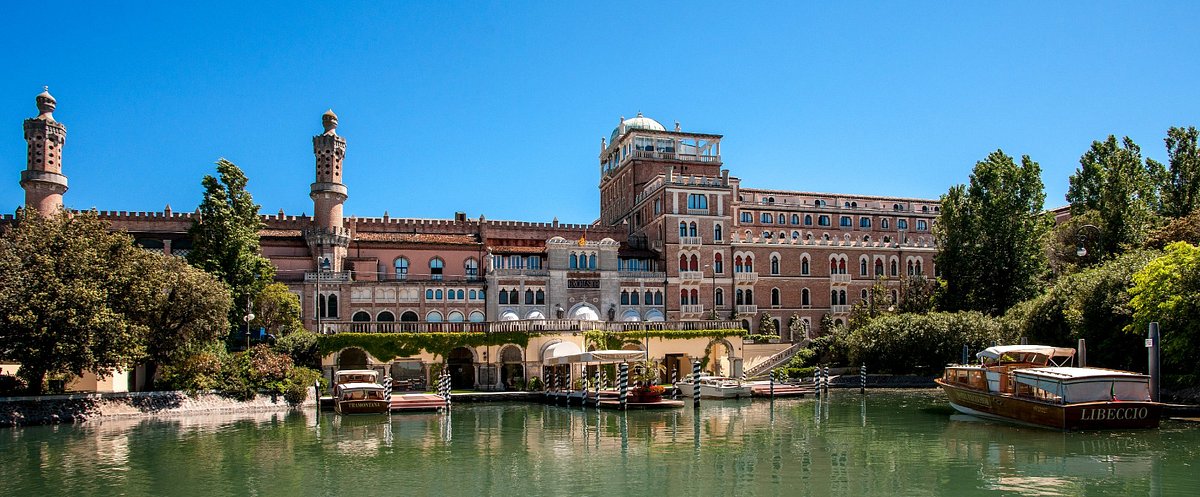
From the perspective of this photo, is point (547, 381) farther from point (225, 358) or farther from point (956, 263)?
point (956, 263)

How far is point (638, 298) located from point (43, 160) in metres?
37.6

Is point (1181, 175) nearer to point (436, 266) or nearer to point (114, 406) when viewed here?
point (436, 266)

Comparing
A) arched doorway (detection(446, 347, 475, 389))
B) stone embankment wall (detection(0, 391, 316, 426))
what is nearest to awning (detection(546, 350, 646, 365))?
arched doorway (detection(446, 347, 475, 389))

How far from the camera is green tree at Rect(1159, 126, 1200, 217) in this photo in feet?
171

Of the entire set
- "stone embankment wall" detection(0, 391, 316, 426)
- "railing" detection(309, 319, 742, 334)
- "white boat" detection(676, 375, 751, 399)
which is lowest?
"white boat" detection(676, 375, 751, 399)

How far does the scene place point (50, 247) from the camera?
123ft

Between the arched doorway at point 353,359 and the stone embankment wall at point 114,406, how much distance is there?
774 cm

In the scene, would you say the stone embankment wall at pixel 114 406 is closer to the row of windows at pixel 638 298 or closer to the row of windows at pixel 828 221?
the row of windows at pixel 638 298

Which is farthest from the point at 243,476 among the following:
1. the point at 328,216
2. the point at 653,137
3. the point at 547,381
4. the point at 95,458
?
the point at 653,137

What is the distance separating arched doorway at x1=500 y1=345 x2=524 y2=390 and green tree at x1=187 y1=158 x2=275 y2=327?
1404cm

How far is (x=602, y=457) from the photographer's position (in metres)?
28.0

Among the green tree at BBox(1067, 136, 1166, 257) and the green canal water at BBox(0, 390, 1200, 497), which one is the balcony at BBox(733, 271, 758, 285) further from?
the green canal water at BBox(0, 390, 1200, 497)

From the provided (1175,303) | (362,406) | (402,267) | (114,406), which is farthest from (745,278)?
(114,406)

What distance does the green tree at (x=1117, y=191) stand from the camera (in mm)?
50750
